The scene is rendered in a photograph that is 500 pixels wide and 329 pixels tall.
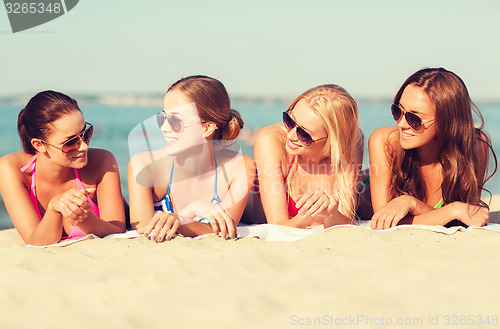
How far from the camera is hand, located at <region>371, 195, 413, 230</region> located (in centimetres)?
386

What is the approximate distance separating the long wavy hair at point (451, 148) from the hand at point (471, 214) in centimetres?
6

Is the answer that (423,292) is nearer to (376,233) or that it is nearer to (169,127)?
(376,233)

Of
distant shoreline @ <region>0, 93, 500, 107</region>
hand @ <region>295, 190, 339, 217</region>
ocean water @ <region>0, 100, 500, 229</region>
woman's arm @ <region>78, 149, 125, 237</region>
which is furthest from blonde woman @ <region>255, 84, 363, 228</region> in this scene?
distant shoreline @ <region>0, 93, 500, 107</region>

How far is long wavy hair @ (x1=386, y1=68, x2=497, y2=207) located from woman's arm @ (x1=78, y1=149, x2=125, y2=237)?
89.2 inches

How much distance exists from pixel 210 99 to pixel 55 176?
55.0 inches

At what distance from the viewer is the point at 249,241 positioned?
11.9 feet

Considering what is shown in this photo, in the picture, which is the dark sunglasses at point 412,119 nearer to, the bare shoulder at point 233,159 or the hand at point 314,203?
the hand at point 314,203

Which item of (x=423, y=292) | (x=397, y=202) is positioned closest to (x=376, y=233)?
(x=397, y=202)

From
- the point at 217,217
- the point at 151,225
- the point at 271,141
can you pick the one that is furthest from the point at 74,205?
the point at 271,141

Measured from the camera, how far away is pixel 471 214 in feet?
12.9

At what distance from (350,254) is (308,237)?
1.71 feet

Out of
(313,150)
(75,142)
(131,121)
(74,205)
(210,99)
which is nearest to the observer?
(74,205)

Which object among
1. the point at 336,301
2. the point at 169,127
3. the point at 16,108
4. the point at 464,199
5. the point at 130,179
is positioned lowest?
the point at 16,108

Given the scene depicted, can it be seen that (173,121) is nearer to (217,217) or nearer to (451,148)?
(217,217)
